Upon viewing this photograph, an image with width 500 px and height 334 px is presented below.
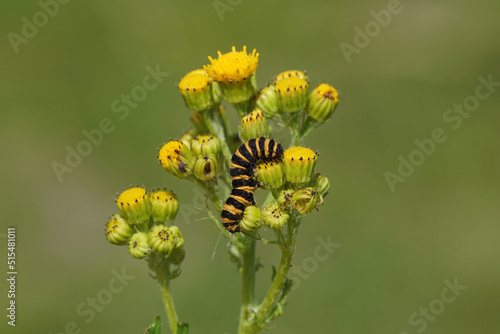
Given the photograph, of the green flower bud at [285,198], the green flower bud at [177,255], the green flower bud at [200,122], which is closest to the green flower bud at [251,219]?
the green flower bud at [285,198]

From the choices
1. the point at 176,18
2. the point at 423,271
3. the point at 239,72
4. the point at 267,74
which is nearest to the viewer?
the point at 239,72

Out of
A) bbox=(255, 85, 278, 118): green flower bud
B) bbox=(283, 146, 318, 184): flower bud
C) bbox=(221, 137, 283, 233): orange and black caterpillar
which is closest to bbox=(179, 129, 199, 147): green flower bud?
bbox=(255, 85, 278, 118): green flower bud

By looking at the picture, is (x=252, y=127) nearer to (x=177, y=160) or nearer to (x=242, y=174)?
(x=242, y=174)

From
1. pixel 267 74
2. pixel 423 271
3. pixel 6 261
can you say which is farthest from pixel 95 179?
pixel 423 271

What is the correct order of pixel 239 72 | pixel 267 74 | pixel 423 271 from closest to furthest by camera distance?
pixel 239 72 < pixel 423 271 < pixel 267 74

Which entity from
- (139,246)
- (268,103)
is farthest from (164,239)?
(268,103)

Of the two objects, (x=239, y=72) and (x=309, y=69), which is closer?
(x=239, y=72)

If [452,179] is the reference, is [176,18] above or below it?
above

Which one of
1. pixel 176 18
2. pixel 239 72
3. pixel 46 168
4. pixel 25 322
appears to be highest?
pixel 176 18

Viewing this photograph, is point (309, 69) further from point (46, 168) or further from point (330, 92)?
point (330, 92)
